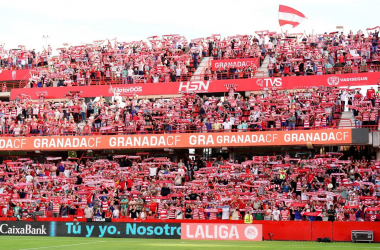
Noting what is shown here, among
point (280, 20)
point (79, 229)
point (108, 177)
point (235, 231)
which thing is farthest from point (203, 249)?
point (280, 20)

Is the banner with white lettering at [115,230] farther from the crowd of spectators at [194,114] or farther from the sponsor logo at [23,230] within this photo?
the crowd of spectators at [194,114]

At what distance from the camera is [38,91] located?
145 feet

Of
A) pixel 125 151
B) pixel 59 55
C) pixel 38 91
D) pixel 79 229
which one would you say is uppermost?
pixel 59 55

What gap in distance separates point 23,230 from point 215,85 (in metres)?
17.2

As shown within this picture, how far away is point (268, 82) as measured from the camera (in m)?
39.4

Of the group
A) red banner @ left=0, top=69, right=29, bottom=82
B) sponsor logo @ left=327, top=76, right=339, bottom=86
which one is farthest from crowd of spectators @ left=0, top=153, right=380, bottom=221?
red banner @ left=0, top=69, right=29, bottom=82

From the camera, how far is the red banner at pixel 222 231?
24719mm

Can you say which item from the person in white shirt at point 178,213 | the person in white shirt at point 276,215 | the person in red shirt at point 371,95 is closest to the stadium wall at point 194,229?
the person in white shirt at point 276,215

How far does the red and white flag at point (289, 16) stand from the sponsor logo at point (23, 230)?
23.9 metres

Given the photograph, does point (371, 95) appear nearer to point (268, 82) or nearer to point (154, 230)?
point (268, 82)

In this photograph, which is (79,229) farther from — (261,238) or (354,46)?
(354,46)

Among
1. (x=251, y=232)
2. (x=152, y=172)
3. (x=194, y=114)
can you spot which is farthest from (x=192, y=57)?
(x=251, y=232)

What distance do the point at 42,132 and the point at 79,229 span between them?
463 inches

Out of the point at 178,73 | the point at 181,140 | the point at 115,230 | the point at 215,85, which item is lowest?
the point at 115,230
